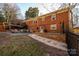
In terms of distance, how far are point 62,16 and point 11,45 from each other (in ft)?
1.92

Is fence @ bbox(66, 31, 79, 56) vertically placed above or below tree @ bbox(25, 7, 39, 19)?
below

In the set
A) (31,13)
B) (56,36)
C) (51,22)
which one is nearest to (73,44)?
(56,36)

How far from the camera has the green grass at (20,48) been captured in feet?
6.65

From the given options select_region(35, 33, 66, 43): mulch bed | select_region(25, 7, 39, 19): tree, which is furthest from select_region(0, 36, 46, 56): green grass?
select_region(25, 7, 39, 19): tree

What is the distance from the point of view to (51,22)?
6.75ft

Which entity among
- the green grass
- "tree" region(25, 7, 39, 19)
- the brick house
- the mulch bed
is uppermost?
"tree" region(25, 7, 39, 19)

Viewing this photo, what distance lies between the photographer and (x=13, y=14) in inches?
81.3

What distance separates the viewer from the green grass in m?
2.03

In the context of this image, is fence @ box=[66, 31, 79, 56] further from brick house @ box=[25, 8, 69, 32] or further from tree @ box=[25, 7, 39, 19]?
tree @ box=[25, 7, 39, 19]

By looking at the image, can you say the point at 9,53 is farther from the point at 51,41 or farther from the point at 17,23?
the point at 51,41

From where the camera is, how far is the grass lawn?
6.64ft

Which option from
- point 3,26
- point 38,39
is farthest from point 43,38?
point 3,26

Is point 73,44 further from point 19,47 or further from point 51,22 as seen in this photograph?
point 19,47

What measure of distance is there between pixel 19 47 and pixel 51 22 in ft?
1.34
